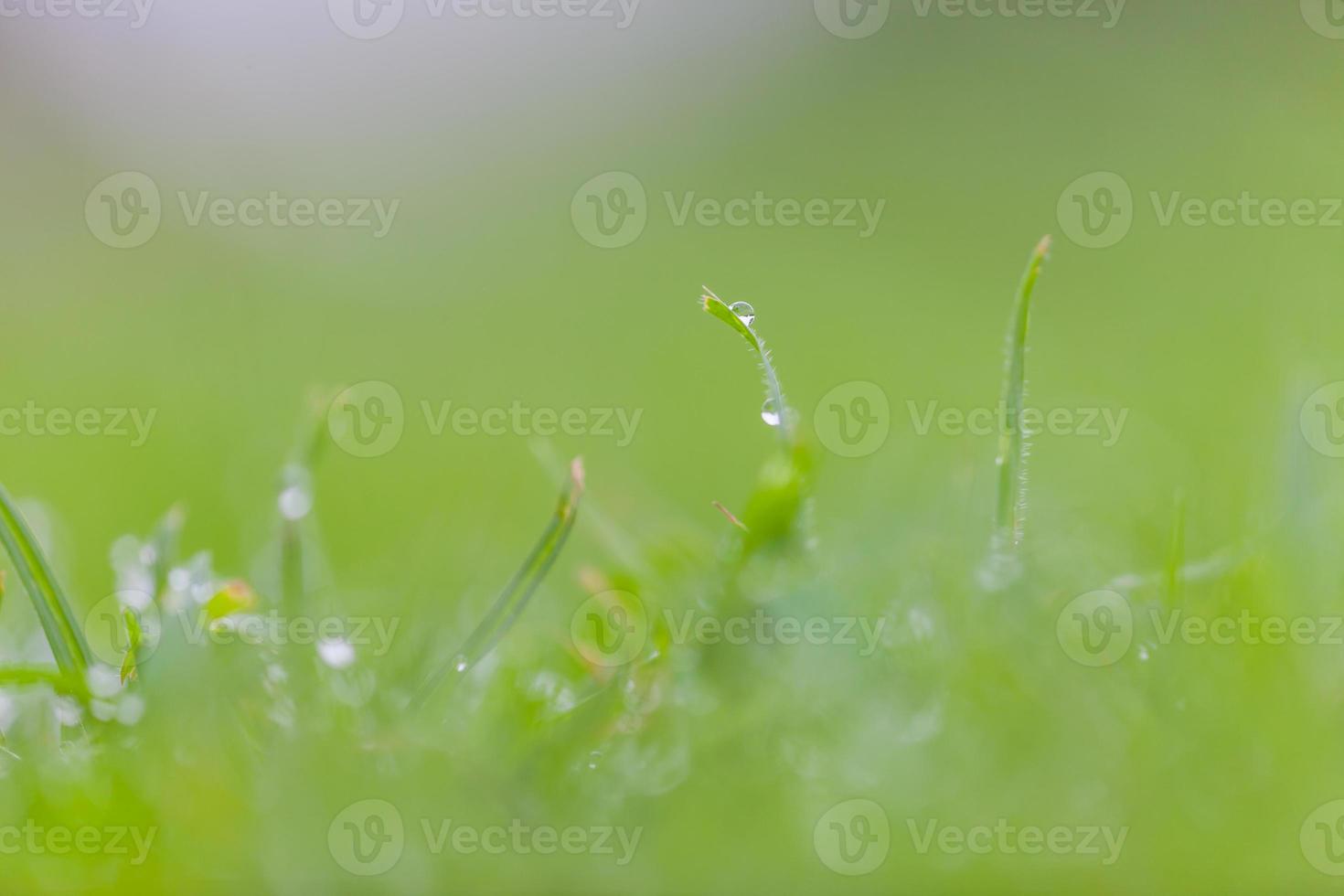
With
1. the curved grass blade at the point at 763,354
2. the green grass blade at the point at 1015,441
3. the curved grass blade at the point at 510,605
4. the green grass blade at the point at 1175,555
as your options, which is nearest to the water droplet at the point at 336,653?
the curved grass blade at the point at 510,605

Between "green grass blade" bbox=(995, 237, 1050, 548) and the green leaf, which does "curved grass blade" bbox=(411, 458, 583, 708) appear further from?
"green grass blade" bbox=(995, 237, 1050, 548)

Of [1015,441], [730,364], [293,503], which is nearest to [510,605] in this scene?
[293,503]

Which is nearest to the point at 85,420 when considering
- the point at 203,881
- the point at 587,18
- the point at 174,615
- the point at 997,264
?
the point at 174,615

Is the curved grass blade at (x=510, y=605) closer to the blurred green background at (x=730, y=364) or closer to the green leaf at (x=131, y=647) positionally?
the blurred green background at (x=730, y=364)

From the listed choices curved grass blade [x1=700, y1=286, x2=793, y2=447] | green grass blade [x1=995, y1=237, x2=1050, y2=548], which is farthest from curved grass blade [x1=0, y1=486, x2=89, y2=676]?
green grass blade [x1=995, y1=237, x2=1050, y2=548]

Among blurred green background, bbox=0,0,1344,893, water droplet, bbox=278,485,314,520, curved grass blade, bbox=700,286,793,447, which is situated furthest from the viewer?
water droplet, bbox=278,485,314,520
